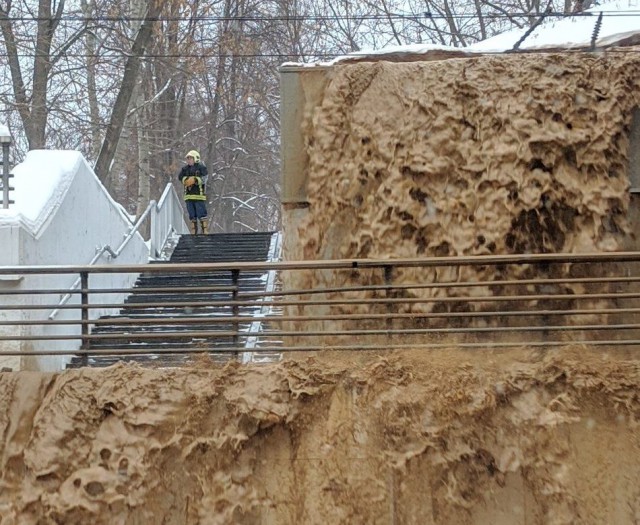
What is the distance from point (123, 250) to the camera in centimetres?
1220

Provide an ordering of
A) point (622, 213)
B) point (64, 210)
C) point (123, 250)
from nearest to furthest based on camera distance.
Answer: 1. point (622, 213)
2. point (64, 210)
3. point (123, 250)

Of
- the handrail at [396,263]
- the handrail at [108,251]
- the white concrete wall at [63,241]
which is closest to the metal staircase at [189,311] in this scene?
the handrail at [396,263]

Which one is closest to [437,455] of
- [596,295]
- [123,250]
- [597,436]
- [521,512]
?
[521,512]

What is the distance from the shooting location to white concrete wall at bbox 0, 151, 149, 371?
27.3ft

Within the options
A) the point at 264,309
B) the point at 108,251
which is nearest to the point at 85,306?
the point at 264,309

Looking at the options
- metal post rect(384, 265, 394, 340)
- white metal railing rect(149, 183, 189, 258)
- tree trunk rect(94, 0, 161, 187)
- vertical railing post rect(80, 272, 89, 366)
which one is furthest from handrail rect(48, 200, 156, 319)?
metal post rect(384, 265, 394, 340)

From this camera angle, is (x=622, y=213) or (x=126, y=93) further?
(x=126, y=93)

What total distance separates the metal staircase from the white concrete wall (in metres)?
0.35

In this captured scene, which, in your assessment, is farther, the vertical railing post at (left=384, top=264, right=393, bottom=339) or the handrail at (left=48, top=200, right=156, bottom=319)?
the handrail at (left=48, top=200, right=156, bottom=319)

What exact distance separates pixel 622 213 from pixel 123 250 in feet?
23.6

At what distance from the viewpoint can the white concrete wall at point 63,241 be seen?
27.3ft

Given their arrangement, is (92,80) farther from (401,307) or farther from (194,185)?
(401,307)

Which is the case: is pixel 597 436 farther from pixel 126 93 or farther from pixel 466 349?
pixel 126 93

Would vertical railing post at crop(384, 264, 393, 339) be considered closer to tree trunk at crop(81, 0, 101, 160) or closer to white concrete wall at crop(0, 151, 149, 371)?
white concrete wall at crop(0, 151, 149, 371)
